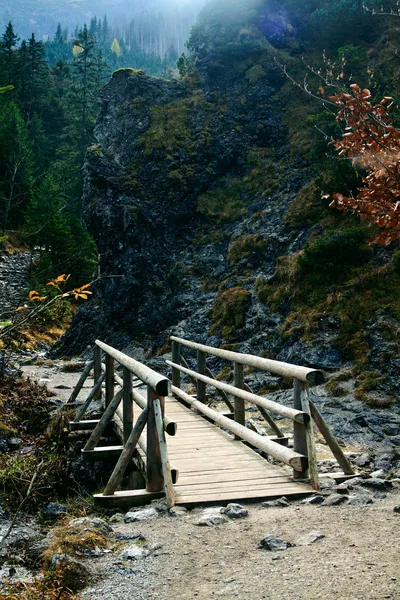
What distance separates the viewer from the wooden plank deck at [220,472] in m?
5.61

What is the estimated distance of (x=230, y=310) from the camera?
17234 mm

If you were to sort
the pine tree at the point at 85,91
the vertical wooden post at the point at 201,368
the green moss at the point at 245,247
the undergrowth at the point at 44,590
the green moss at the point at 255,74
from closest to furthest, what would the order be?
the undergrowth at the point at 44,590
the vertical wooden post at the point at 201,368
the green moss at the point at 245,247
the green moss at the point at 255,74
the pine tree at the point at 85,91

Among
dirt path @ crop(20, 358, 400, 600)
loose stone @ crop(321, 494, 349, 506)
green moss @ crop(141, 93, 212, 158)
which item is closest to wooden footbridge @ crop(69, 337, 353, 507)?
loose stone @ crop(321, 494, 349, 506)

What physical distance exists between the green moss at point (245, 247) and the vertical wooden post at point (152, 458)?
13.5 m

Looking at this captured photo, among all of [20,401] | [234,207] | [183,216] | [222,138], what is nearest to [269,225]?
[234,207]

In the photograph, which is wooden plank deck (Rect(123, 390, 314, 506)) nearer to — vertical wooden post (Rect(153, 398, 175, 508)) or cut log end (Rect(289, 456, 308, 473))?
vertical wooden post (Rect(153, 398, 175, 508))

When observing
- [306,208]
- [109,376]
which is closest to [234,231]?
[306,208]

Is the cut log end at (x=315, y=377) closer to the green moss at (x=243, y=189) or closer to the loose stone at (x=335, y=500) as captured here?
the loose stone at (x=335, y=500)

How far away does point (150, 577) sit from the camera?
3.84 m

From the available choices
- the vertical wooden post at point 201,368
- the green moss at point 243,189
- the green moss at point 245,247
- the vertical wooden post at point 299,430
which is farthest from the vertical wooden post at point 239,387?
the green moss at point 243,189

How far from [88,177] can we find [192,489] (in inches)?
798

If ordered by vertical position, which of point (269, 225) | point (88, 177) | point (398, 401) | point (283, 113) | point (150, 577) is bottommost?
point (398, 401)

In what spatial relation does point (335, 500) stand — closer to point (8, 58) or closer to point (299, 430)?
point (299, 430)

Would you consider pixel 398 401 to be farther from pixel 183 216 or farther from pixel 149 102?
pixel 149 102
